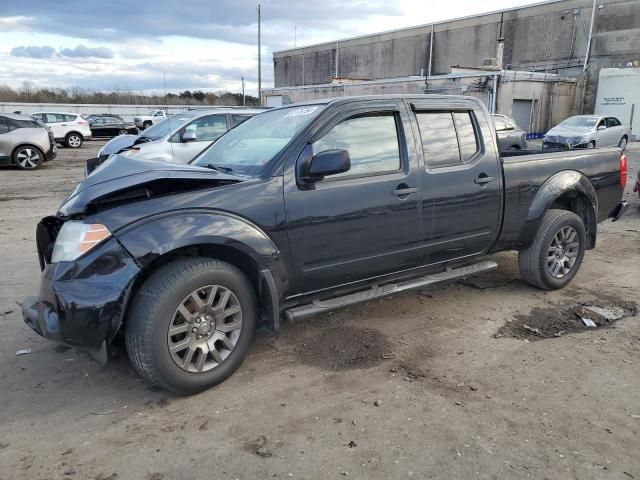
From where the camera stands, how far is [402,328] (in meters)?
4.23

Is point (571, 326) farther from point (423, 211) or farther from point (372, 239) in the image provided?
point (372, 239)

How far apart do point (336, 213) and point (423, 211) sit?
0.81 metres

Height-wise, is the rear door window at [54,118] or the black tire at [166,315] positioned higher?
the rear door window at [54,118]

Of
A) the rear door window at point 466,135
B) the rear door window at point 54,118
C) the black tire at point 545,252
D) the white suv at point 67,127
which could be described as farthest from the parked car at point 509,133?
the rear door window at point 54,118

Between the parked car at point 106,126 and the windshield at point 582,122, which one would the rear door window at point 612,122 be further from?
the parked car at point 106,126

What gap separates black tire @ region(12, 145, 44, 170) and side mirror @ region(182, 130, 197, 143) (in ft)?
24.5

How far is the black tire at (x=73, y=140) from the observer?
2462cm

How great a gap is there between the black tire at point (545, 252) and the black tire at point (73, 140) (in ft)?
80.6

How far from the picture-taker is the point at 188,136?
975 centimetres

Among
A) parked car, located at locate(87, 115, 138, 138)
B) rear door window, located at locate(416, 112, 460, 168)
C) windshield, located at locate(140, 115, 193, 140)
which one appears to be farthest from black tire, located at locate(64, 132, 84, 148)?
rear door window, located at locate(416, 112, 460, 168)

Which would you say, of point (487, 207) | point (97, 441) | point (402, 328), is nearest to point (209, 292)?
point (97, 441)

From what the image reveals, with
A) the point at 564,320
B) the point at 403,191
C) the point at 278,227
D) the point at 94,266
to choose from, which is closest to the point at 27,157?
the point at 94,266

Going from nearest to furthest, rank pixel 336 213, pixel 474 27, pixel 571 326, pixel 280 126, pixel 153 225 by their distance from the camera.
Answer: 1. pixel 153 225
2. pixel 336 213
3. pixel 280 126
4. pixel 571 326
5. pixel 474 27

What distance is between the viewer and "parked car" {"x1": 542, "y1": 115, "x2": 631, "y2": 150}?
2019cm
